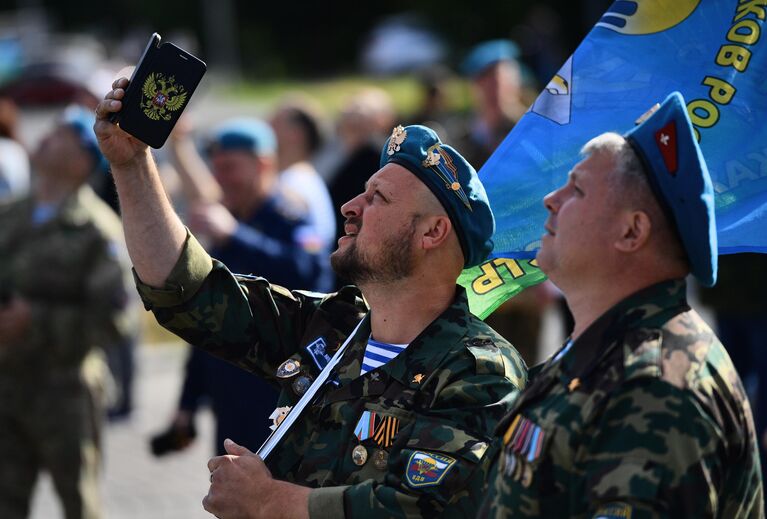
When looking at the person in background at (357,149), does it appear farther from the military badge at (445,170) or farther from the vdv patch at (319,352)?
the military badge at (445,170)

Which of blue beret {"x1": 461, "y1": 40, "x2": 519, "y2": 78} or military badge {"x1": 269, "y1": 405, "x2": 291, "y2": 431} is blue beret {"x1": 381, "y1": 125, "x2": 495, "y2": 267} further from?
blue beret {"x1": 461, "y1": 40, "x2": 519, "y2": 78}

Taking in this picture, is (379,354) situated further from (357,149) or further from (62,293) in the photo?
(357,149)

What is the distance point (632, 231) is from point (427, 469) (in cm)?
78

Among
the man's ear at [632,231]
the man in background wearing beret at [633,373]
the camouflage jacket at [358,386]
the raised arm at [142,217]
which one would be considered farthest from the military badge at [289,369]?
the man's ear at [632,231]

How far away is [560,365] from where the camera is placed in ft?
8.46

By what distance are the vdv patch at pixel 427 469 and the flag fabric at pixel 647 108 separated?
932mm

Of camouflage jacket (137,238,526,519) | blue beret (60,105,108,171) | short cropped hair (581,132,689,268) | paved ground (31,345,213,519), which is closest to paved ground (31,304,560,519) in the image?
paved ground (31,345,213,519)

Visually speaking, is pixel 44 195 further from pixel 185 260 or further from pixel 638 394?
pixel 638 394

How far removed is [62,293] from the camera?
6.15 meters

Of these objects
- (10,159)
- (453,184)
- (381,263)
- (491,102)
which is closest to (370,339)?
(381,263)

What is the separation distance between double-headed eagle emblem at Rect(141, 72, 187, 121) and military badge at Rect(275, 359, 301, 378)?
0.75 m

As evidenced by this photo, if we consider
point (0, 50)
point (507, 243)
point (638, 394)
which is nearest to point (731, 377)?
point (638, 394)

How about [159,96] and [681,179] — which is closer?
[681,179]

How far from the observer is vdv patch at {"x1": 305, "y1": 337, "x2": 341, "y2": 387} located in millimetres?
3410
